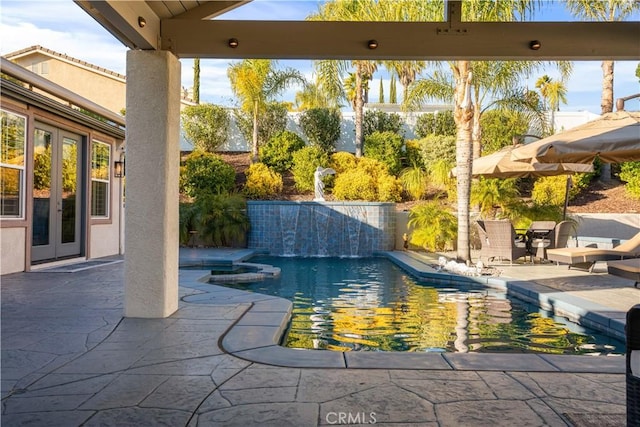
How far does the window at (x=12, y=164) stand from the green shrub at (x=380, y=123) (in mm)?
14447

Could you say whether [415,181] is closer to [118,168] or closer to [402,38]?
[118,168]

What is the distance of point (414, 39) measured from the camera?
4922mm


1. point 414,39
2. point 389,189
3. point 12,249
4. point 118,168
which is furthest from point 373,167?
point 414,39

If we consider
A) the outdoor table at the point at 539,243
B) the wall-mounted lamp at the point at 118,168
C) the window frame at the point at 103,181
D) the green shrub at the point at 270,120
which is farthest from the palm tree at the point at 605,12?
the window frame at the point at 103,181

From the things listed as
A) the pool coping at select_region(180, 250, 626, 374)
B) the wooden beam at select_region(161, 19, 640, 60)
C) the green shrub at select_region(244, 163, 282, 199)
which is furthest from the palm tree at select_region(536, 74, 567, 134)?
the wooden beam at select_region(161, 19, 640, 60)

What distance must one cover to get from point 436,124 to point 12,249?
1620 centimetres

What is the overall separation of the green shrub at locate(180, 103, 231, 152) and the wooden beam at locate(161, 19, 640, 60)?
1694 centimetres

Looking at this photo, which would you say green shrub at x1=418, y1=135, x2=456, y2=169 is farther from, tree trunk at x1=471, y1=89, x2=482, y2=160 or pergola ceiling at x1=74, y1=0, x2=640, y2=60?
pergola ceiling at x1=74, y1=0, x2=640, y2=60

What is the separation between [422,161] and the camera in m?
19.2

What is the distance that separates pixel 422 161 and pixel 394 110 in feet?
19.8

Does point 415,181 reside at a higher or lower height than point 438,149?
lower

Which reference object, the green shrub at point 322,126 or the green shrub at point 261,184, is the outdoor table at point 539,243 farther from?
the green shrub at point 322,126

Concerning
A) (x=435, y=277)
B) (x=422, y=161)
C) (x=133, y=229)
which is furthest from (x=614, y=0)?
(x=133, y=229)

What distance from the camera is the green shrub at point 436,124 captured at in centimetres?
2042
